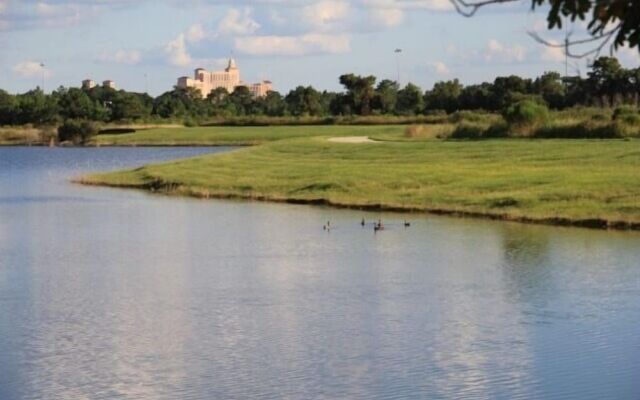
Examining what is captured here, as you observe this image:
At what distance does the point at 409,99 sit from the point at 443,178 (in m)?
104

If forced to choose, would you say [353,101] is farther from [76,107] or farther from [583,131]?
[583,131]

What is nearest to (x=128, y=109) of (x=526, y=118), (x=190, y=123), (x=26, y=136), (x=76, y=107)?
(x=76, y=107)

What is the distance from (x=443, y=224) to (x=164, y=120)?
111 m

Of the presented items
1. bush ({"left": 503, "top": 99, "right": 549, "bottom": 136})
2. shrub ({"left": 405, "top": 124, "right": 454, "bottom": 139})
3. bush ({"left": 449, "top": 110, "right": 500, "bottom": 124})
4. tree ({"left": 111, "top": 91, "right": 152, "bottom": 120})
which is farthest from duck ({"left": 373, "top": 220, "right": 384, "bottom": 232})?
tree ({"left": 111, "top": 91, "right": 152, "bottom": 120})

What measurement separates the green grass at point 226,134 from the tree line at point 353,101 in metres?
16.2

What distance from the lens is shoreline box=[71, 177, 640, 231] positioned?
39.2 metres

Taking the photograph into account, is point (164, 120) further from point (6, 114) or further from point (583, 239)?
point (583, 239)

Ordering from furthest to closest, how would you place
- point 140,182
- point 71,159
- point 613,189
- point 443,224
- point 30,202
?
point 71,159 < point 140,182 < point 30,202 < point 613,189 < point 443,224

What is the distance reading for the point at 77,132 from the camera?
12794 centimetres

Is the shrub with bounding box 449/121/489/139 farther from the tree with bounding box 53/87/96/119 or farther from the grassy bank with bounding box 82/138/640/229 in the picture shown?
the tree with bounding box 53/87/96/119

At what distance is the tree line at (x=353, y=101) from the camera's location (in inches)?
4515

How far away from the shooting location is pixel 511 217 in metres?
42.8

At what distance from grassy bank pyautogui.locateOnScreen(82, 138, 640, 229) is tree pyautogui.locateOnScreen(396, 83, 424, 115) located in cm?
7637

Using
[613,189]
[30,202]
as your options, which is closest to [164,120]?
[30,202]
